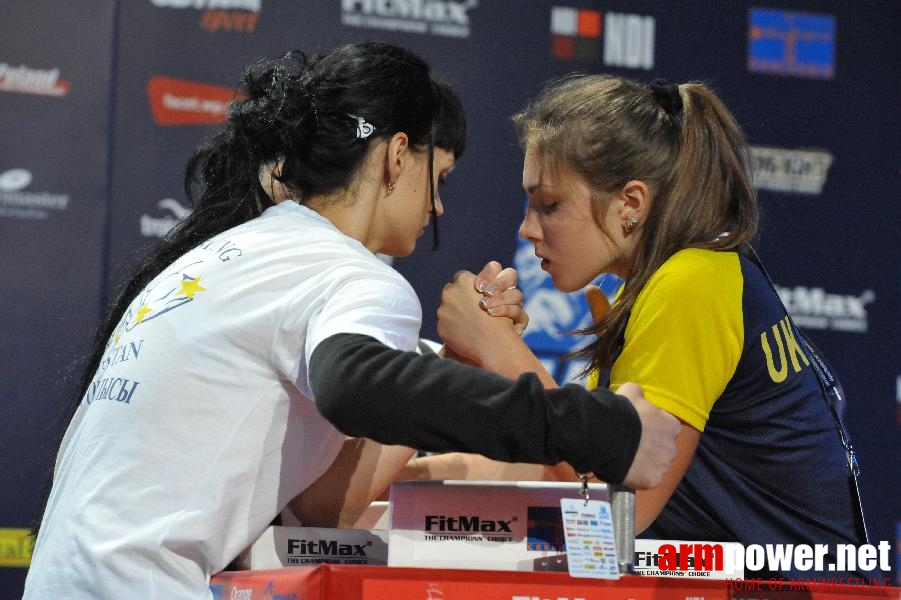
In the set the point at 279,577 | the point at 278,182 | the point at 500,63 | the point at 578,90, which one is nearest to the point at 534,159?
the point at 578,90

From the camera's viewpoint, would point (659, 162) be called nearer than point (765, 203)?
Yes

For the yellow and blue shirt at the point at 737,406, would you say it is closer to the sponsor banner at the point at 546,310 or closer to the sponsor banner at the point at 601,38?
the sponsor banner at the point at 546,310

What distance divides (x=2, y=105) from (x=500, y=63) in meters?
1.59

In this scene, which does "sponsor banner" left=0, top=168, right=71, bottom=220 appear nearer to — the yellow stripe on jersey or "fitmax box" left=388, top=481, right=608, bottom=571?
the yellow stripe on jersey

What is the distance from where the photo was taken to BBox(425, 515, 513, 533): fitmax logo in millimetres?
1229

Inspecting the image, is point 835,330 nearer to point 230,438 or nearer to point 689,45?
point 689,45

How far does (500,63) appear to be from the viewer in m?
3.71

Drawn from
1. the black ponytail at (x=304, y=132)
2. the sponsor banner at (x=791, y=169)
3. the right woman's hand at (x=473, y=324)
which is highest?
the black ponytail at (x=304, y=132)

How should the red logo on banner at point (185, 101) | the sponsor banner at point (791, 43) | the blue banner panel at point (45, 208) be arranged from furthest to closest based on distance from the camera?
1. the sponsor banner at point (791, 43)
2. the red logo on banner at point (185, 101)
3. the blue banner panel at point (45, 208)

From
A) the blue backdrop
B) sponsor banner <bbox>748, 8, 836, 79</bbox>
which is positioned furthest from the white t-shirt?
sponsor banner <bbox>748, 8, 836, 79</bbox>

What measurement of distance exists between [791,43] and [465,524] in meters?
3.12

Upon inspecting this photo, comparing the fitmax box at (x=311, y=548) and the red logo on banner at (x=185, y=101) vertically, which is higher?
the red logo on banner at (x=185, y=101)

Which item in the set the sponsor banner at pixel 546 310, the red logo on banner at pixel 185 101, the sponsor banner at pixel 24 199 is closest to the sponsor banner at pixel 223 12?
the red logo on banner at pixel 185 101

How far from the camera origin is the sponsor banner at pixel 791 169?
12.6 ft
